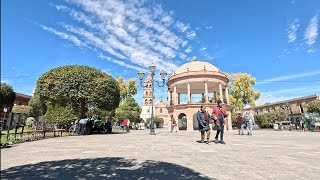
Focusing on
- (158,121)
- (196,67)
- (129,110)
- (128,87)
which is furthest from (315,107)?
(158,121)

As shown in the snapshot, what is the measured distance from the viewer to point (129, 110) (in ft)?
182

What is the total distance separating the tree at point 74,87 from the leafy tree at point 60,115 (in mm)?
403

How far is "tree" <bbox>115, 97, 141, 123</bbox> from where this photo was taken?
54.8 m

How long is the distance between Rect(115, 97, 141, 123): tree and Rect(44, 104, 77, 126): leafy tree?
34.7 metres

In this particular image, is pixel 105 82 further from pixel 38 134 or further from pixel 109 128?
pixel 38 134

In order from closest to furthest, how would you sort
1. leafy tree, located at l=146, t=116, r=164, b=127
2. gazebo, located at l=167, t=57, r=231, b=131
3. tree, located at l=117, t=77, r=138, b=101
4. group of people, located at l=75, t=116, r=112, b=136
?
group of people, located at l=75, t=116, r=112, b=136, gazebo, located at l=167, t=57, r=231, b=131, tree, located at l=117, t=77, r=138, b=101, leafy tree, located at l=146, t=116, r=164, b=127

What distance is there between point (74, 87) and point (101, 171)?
16.5 meters

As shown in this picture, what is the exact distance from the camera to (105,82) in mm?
20547

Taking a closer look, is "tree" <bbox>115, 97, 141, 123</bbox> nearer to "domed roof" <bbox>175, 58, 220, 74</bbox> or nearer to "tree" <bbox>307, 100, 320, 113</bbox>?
"domed roof" <bbox>175, 58, 220, 74</bbox>

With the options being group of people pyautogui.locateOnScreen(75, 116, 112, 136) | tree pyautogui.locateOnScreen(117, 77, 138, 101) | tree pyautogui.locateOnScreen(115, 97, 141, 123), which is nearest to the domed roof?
group of people pyautogui.locateOnScreen(75, 116, 112, 136)

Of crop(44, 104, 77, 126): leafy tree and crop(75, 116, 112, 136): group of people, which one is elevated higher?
crop(44, 104, 77, 126): leafy tree

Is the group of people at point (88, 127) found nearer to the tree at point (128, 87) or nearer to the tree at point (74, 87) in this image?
the tree at point (74, 87)

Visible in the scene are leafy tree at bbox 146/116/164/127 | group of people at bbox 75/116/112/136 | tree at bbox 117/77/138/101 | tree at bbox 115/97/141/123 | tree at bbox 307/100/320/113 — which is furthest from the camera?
leafy tree at bbox 146/116/164/127

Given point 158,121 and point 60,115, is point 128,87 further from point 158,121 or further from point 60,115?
point 60,115
